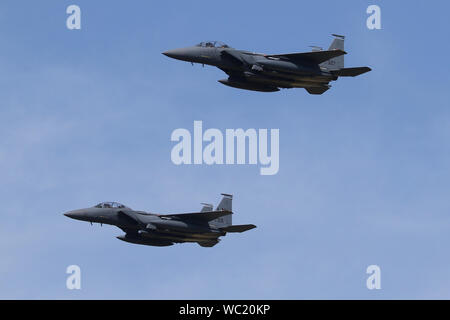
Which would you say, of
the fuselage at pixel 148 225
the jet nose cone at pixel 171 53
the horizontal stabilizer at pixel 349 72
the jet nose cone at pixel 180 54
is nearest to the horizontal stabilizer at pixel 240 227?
the fuselage at pixel 148 225

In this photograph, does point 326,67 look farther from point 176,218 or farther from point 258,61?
point 176,218

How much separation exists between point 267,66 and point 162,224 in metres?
11.6

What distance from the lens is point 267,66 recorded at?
212 ft

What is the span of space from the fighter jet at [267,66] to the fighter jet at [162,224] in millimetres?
8328

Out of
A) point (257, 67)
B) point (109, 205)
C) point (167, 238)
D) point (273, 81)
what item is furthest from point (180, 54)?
point (167, 238)

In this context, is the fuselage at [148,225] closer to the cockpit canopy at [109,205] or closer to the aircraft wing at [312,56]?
the cockpit canopy at [109,205]

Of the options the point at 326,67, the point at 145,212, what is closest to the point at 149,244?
the point at 145,212

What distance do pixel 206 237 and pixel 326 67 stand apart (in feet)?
42.5

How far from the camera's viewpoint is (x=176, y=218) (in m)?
65.9

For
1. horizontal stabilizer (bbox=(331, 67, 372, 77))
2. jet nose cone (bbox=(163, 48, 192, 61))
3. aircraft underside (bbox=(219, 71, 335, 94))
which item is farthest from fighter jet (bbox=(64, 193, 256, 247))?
horizontal stabilizer (bbox=(331, 67, 372, 77))

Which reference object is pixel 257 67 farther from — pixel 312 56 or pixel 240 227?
pixel 240 227

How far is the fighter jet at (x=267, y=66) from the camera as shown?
212 feet

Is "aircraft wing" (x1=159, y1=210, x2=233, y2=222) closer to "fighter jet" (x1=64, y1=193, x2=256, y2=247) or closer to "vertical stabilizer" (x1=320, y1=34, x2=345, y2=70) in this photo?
"fighter jet" (x1=64, y1=193, x2=256, y2=247)

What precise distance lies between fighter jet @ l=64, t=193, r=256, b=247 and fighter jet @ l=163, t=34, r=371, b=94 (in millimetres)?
8328
